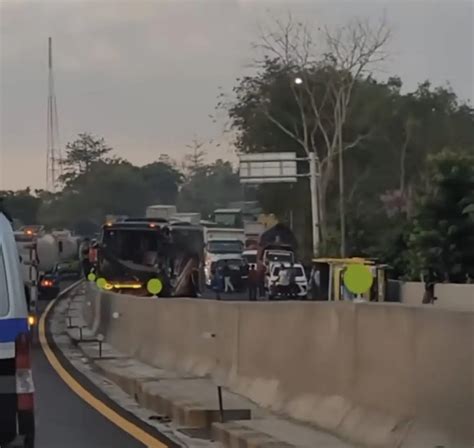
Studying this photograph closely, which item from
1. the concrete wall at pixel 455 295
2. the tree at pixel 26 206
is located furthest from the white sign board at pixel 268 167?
the tree at pixel 26 206

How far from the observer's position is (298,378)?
42.4 feet

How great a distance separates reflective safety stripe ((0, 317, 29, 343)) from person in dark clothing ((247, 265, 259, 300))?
4863 cm

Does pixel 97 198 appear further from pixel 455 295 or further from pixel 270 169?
pixel 455 295

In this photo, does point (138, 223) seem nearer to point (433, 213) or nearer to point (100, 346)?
point (433, 213)

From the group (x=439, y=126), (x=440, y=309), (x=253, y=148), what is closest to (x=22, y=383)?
(x=440, y=309)

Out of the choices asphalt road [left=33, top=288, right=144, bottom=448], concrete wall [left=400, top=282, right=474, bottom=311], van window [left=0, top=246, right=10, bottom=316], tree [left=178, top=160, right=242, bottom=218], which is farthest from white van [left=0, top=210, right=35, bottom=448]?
tree [left=178, top=160, right=242, bottom=218]

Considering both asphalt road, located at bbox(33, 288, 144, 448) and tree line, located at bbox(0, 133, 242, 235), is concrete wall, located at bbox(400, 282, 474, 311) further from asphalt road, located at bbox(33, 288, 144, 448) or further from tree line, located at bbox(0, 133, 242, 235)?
tree line, located at bbox(0, 133, 242, 235)

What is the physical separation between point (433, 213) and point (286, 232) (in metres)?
33.9

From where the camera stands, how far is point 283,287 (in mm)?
54625

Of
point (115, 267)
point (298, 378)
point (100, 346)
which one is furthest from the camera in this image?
point (115, 267)

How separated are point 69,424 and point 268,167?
182 feet

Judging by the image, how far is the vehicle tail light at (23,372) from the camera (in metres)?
9.09

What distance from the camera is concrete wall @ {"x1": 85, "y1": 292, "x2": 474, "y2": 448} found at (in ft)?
30.3

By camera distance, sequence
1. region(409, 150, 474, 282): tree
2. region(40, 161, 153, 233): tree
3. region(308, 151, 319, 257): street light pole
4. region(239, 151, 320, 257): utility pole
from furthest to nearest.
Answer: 1. region(40, 161, 153, 233): tree
2. region(239, 151, 320, 257): utility pole
3. region(308, 151, 319, 257): street light pole
4. region(409, 150, 474, 282): tree
